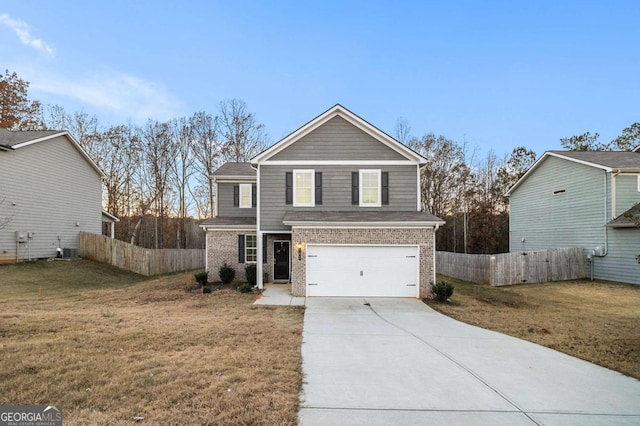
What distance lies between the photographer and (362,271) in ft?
46.4

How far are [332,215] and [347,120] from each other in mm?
4243

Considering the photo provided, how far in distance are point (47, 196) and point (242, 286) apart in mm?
14921

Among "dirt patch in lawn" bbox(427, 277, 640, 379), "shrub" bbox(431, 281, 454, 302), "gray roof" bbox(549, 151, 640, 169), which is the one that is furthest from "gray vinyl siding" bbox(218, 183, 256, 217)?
"gray roof" bbox(549, 151, 640, 169)

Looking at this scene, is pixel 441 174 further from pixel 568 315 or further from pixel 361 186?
pixel 568 315

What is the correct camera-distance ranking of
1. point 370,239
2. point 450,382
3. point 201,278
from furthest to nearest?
1. point 201,278
2. point 370,239
3. point 450,382

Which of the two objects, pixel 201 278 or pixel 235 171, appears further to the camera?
pixel 235 171

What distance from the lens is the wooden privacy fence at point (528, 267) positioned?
19.1m

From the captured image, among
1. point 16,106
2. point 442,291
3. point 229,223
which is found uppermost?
point 16,106

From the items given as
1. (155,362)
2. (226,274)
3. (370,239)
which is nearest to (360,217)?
(370,239)

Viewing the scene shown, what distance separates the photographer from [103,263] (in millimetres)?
23375

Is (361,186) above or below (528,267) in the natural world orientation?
above

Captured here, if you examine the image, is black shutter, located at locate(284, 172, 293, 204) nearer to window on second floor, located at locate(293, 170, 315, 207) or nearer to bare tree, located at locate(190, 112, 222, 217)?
window on second floor, located at locate(293, 170, 315, 207)

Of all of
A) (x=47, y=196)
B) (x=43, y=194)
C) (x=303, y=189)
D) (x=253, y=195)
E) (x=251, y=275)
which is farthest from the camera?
(x=47, y=196)

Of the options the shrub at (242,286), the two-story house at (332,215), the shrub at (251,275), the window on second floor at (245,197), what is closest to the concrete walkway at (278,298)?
the two-story house at (332,215)
